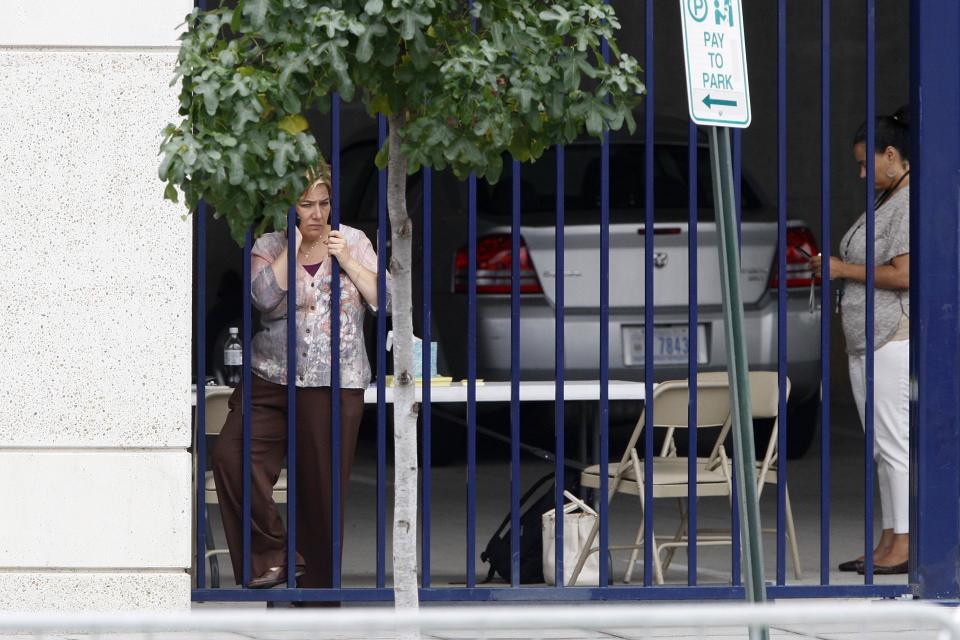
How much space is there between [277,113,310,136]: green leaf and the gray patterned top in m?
2.95

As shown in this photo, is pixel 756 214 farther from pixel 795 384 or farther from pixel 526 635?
pixel 526 635

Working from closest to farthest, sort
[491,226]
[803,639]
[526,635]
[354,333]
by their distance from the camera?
[526,635] → [803,639] → [354,333] → [491,226]

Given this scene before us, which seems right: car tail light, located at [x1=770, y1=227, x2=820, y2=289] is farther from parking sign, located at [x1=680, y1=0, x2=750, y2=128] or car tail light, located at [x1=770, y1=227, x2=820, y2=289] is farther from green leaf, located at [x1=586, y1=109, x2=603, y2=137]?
green leaf, located at [x1=586, y1=109, x2=603, y2=137]

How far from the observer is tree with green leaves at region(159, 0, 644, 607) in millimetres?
4152

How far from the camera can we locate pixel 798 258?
29.1 ft

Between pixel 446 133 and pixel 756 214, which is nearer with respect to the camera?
pixel 446 133

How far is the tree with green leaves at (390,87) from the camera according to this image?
163 inches

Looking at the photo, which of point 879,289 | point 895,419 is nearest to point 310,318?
point 879,289

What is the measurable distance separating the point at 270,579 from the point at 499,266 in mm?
2652

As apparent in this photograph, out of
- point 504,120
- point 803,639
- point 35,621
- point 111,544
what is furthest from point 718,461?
point 35,621

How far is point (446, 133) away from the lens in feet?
14.0

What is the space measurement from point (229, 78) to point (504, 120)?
0.69 meters

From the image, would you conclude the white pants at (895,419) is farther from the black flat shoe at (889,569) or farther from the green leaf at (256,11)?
the green leaf at (256,11)

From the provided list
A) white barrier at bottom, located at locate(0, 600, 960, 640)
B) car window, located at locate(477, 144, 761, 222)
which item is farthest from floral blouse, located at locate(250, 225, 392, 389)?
white barrier at bottom, located at locate(0, 600, 960, 640)
